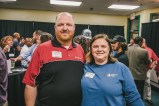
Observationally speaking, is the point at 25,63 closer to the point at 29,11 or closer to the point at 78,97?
the point at 78,97

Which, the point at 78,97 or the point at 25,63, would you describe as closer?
the point at 78,97

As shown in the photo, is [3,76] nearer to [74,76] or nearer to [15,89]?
[74,76]

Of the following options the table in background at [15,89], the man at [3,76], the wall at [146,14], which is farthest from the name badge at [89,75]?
the wall at [146,14]

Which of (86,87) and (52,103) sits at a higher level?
(86,87)

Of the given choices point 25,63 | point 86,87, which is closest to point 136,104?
point 86,87

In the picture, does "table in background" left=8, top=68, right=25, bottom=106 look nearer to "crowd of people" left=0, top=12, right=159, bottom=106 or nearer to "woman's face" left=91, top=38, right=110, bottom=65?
"crowd of people" left=0, top=12, right=159, bottom=106

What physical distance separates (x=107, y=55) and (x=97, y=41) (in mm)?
158

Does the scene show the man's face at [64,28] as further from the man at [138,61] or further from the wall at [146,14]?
the wall at [146,14]

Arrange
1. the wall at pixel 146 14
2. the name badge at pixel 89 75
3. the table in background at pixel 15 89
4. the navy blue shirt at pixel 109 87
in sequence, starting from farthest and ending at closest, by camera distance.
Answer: the wall at pixel 146 14, the table in background at pixel 15 89, the name badge at pixel 89 75, the navy blue shirt at pixel 109 87

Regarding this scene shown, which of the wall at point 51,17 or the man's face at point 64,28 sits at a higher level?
the wall at point 51,17

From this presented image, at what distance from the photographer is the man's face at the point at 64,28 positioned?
6.41 feet

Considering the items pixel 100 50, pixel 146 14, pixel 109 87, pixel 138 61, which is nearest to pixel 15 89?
pixel 138 61

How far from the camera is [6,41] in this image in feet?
15.6

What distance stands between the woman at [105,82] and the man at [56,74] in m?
0.10
